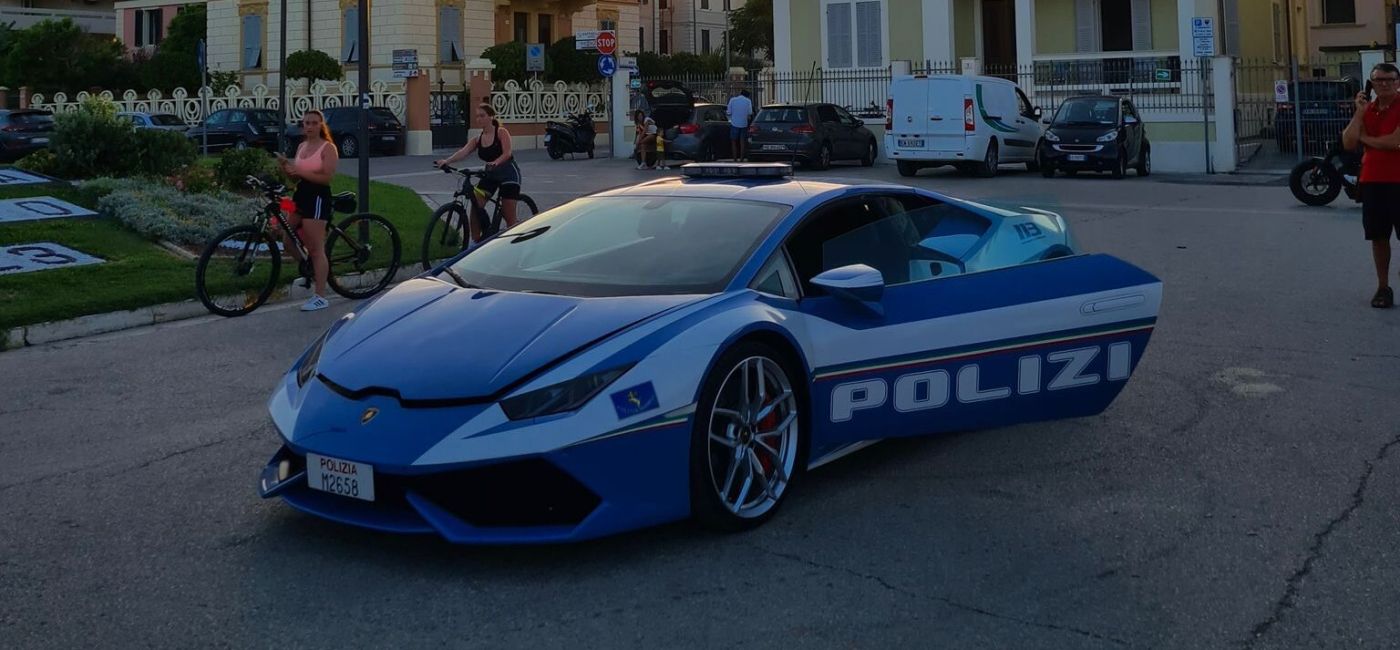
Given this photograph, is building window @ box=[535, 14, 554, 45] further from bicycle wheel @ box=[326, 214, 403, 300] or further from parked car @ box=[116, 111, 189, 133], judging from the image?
bicycle wheel @ box=[326, 214, 403, 300]

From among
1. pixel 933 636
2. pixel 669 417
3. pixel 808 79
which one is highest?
pixel 808 79

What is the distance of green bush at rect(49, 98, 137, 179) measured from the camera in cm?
1903

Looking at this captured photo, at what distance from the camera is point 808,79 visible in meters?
39.0

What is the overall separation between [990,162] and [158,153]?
53.1 feet

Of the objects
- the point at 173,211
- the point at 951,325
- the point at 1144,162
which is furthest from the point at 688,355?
the point at 1144,162

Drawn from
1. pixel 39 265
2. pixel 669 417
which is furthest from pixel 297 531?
pixel 39 265

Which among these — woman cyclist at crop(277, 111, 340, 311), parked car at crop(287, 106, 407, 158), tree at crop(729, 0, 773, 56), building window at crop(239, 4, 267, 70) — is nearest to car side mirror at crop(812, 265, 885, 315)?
woman cyclist at crop(277, 111, 340, 311)

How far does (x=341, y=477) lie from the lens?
506 cm

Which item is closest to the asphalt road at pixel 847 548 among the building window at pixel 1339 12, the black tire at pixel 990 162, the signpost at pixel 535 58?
the black tire at pixel 990 162

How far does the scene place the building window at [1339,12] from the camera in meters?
57.8

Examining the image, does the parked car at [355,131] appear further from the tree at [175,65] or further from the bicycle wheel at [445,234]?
the bicycle wheel at [445,234]

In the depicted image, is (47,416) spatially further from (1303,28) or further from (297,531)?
(1303,28)

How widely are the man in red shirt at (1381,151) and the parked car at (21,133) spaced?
31.6 meters

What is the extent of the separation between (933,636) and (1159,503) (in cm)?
185
